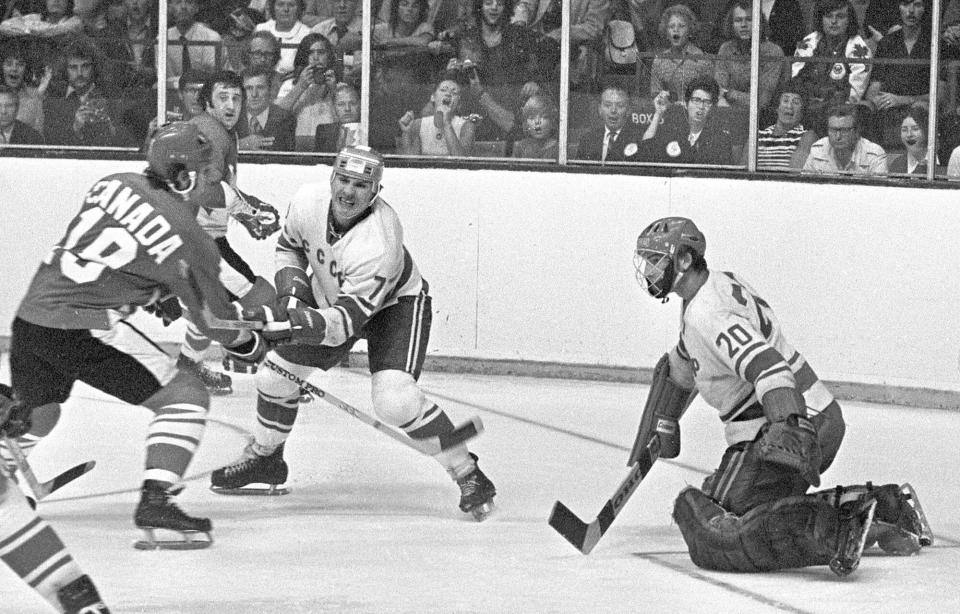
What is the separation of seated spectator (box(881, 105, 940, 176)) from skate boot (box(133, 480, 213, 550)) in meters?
3.57

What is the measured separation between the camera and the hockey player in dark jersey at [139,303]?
13.3ft

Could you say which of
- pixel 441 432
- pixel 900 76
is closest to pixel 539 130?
pixel 900 76

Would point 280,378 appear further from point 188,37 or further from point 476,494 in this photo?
point 188,37

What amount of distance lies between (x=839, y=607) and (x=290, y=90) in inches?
177

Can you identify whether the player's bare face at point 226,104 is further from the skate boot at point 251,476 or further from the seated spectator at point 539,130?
the skate boot at point 251,476

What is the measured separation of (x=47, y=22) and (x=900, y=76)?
3.77 metres

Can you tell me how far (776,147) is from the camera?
702 cm

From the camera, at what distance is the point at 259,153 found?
7574 mm

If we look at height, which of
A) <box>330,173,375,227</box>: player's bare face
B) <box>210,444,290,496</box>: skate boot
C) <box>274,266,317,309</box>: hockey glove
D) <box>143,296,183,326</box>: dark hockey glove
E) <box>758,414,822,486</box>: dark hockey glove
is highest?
<box>330,173,375,227</box>: player's bare face

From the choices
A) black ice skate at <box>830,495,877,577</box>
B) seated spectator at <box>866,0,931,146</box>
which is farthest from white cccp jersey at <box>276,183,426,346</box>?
seated spectator at <box>866,0,931,146</box>

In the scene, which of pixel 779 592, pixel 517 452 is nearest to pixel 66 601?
pixel 779 592

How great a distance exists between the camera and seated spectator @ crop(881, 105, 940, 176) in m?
6.73

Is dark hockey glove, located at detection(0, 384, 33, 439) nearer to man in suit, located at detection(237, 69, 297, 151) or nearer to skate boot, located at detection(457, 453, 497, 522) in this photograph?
skate boot, located at detection(457, 453, 497, 522)

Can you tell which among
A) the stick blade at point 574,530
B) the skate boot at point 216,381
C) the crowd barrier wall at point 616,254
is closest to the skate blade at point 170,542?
the stick blade at point 574,530
